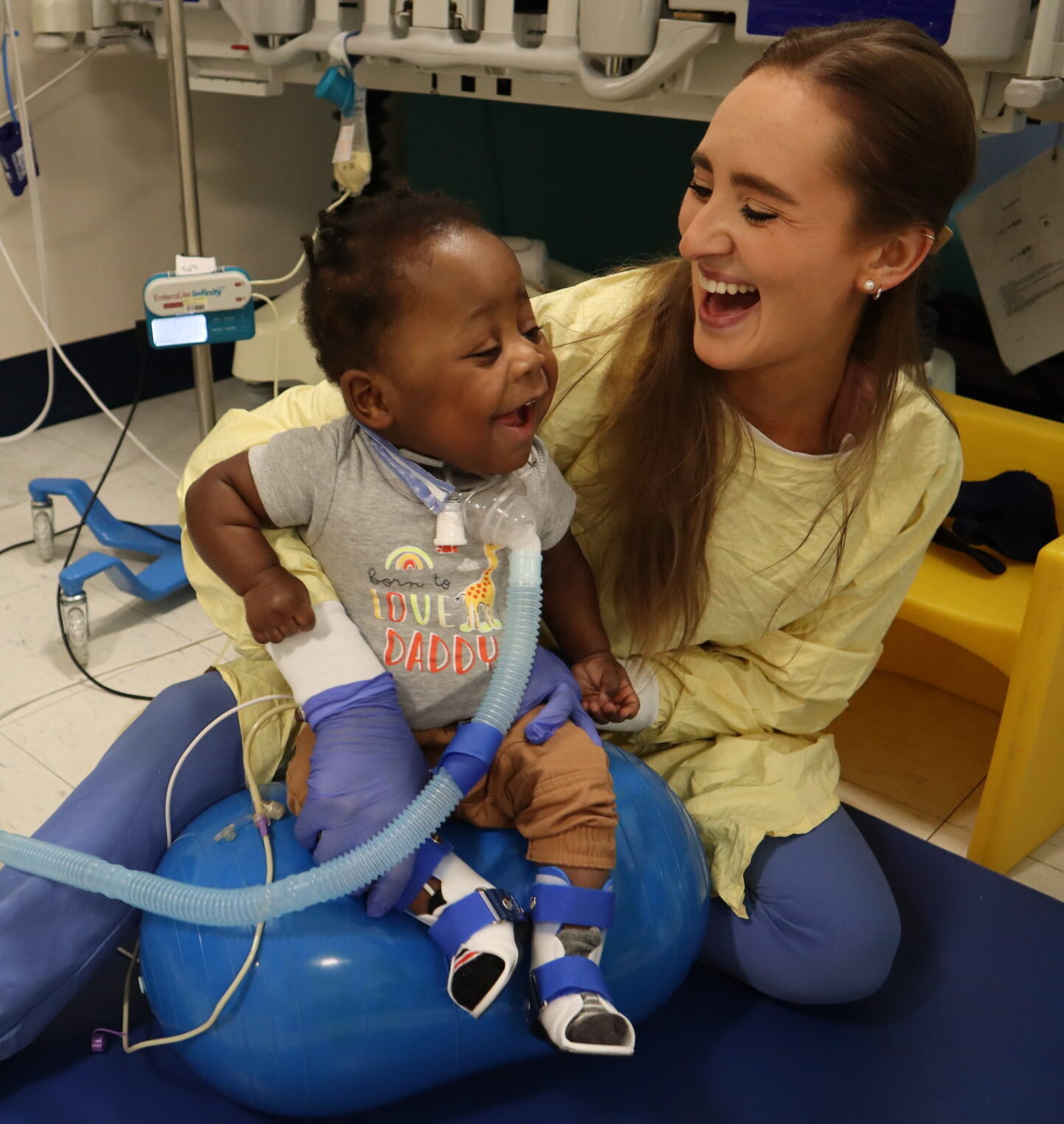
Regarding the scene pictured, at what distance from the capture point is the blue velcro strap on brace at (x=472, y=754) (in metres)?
0.98

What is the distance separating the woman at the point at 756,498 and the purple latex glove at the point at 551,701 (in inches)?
6.4

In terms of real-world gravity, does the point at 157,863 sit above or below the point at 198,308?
below

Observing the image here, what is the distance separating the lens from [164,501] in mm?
2350

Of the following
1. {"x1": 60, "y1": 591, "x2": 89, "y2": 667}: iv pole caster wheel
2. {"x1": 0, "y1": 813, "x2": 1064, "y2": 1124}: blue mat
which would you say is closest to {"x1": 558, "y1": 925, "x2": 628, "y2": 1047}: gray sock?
{"x1": 0, "y1": 813, "x2": 1064, "y2": 1124}: blue mat

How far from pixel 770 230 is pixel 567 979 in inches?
25.9

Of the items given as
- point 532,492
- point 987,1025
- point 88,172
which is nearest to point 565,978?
point 532,492

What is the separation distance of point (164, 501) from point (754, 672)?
1425 mm

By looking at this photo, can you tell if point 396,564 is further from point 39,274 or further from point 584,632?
point 39,274

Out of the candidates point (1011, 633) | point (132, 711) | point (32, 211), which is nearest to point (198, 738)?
point (132, 711)

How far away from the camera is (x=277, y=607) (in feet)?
3.44

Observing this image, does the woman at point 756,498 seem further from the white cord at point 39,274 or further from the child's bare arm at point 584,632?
the white cord at point 39,274

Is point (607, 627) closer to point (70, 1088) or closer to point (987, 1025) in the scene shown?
point (987, 1025)

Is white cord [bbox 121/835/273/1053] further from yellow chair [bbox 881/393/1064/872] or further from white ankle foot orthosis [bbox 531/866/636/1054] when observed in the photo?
yellow chair [bbox 881/393/1064/872]

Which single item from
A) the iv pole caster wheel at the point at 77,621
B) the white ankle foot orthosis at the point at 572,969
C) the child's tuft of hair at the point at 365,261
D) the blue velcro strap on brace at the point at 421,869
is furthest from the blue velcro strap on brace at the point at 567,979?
the iv pole caster wheel at the point at 77,621
